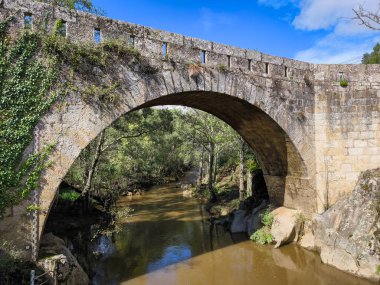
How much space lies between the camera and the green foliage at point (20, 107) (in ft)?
16.6

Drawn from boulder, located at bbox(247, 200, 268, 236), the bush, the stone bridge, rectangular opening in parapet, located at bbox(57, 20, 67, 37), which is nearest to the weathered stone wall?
the stone bridge

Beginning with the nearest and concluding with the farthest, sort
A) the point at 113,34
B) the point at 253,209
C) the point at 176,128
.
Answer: the point at 113,34
the point at 253,209
the point at 176,128

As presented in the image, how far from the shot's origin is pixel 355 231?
7566mm

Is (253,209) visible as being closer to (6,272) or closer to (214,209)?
(214,209)

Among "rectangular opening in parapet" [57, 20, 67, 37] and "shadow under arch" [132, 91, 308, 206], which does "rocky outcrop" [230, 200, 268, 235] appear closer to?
"shadow under arch" [132, 91, 308, 206]

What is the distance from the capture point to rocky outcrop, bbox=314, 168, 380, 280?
23.5 ft

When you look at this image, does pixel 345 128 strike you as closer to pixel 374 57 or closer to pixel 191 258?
pixel 191 258

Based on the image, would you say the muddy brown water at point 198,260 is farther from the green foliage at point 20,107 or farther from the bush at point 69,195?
the green foliage at point 20,107

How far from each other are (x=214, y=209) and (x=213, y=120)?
191 inches

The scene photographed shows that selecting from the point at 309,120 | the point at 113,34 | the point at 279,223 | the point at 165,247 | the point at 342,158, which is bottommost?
the point at 165,247

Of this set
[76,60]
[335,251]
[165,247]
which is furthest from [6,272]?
[335,251]

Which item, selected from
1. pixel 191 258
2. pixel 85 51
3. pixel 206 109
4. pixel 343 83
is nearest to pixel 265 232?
pixel 191 258

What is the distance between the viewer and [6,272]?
4.71 m

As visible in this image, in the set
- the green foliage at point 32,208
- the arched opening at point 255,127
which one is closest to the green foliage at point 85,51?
the arched opening at point 255,127
